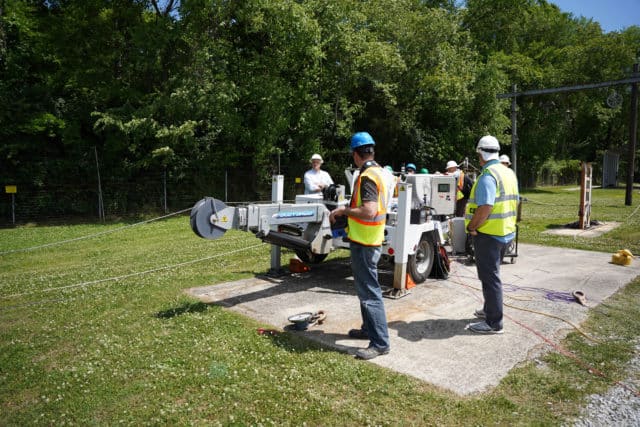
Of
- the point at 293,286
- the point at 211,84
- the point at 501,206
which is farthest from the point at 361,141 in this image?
the point at 211,84

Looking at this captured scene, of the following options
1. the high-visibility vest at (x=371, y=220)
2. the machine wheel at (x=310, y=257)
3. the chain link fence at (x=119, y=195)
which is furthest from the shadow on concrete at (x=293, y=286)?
the chain link fence at (x=119, y=195)

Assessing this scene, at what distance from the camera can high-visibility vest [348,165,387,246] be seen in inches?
176

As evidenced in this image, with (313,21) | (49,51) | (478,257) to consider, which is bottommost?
(478,257)

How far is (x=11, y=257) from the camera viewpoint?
398 inches

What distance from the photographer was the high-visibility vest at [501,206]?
507 centimetres

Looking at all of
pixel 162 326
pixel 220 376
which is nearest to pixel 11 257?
pixel 162 326

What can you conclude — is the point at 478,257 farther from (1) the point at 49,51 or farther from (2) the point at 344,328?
(1) the point at 49,51

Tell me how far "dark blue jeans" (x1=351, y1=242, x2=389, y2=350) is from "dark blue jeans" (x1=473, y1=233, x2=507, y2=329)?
4.39 ft

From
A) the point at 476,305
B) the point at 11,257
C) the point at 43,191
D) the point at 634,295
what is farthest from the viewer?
the point at 43,191

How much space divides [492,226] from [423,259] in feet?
8.46

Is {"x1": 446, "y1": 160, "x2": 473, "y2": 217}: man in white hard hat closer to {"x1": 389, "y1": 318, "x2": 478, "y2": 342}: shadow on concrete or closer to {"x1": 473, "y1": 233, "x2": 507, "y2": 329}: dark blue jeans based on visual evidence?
{"x1": 389, "y1": 318, "x2": 478, "y2": 342}: shadow on concrete

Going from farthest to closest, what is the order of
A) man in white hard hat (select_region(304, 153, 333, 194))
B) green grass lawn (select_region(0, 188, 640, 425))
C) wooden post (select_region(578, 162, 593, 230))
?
wooden post (select_region(578, 162, 593, 230)), man in white hard hat (select_region(304, 153, 333, 194)), green grass lawn (select_region(0, 188, 640, 425))

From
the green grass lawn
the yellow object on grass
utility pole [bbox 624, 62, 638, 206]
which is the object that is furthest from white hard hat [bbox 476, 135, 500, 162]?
utility pole [bbox 624, 62, 638, 206]

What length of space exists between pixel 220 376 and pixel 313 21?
16982 millimetres
